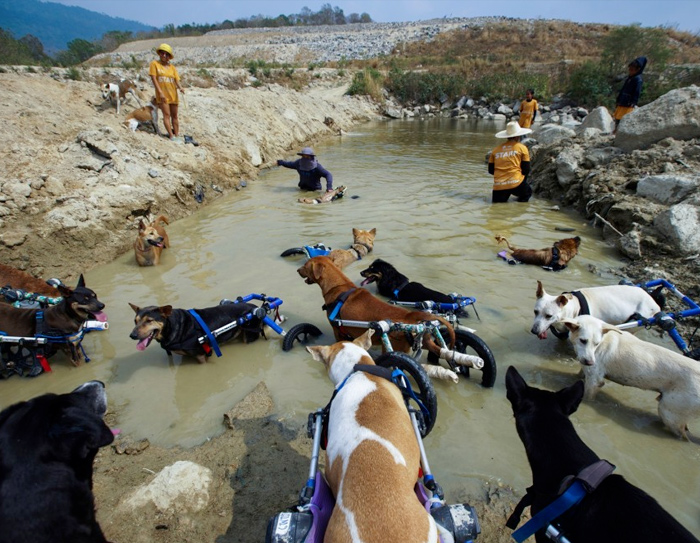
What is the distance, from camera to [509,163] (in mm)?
9469

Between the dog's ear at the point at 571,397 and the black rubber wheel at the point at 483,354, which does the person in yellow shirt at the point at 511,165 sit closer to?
the black rubber wheel at the point at 483,354

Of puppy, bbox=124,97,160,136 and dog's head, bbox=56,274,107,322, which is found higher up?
puppy, bbox=124,97,160,136

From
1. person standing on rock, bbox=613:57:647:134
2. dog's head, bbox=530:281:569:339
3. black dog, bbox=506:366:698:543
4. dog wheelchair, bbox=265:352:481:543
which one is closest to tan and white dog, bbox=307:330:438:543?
dog wheelchair, bbox=265:352:481:543

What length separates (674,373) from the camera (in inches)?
128

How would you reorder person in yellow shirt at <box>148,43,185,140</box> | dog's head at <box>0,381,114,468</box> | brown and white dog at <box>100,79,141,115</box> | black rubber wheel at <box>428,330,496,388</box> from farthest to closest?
brown and white dog at <box>100,79,141,115</box> < person in yellow shirt at <box>148,43,185,140</box> < black rubber wheel at <box>428,330,496,388</box> < dog's head at <box>0,381,114,468</box>

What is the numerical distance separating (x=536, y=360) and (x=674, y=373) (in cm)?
129

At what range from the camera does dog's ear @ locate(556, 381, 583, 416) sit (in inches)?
93.4

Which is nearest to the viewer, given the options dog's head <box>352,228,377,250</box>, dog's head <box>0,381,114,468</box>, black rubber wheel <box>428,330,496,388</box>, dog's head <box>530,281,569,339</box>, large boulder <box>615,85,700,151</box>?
dog's head <box>0,381,114,468</box>

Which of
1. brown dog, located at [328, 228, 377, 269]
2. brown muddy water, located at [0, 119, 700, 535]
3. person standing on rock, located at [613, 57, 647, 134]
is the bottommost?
brown muddy water, located at [0, 119, 700, 535]

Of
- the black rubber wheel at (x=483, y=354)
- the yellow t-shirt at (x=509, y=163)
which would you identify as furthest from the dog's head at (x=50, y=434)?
the yellow t-shirt at (x=509, y=163)

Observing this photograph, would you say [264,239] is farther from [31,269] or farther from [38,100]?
[38,100]

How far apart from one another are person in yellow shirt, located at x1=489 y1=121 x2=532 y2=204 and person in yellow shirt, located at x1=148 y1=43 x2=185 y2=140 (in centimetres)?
900

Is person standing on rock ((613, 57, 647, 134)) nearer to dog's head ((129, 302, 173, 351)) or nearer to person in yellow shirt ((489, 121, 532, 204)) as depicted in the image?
person in yellow shirt ((489, 121, 532, 204))

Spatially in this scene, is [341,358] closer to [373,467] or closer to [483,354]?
[373,467]
